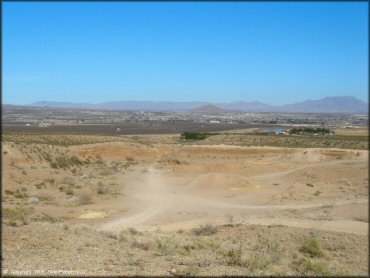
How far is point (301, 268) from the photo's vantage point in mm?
13203

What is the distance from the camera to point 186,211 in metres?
31.3

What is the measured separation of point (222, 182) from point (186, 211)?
11.6m

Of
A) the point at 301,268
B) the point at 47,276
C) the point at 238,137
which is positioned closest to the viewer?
the point at 47,276

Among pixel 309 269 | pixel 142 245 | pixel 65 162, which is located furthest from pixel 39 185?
pixel 309 269

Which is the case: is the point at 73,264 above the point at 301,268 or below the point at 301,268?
above

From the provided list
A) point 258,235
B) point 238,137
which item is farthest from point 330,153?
point 258,235

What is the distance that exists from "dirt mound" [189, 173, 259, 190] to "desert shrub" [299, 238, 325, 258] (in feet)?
78.5

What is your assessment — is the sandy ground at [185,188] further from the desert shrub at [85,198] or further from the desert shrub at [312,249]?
the desert shrub at [312,249]

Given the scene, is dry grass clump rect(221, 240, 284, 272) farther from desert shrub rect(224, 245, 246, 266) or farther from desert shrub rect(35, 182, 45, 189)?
desert shrub rect(35, 182, 45, 189)

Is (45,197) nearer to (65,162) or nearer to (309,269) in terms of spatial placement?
(65,162)

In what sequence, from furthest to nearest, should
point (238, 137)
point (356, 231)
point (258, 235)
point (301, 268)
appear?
point (238, 137) < point (356, 231) < point (258, 235) < point (301, 268)

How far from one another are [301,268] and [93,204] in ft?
71.8

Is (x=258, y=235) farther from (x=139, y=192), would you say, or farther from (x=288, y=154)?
(x=288, y=154)

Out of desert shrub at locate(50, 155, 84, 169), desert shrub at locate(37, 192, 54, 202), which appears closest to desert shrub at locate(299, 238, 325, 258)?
desert shrub at locate(37, 192, 54, 202)
